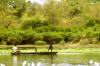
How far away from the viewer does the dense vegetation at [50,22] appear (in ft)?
165

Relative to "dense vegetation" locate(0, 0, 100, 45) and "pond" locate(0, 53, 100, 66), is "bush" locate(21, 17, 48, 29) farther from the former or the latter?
"pond" locate(0, 53, 100, 66)

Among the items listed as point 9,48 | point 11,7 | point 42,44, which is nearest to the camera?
point 9,48

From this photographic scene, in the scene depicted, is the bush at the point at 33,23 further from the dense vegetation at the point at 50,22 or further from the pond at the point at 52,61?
the pond at the point at 52,61

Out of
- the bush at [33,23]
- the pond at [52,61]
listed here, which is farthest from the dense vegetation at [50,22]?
the pond at [52,61]

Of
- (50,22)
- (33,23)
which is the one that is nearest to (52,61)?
(33,23)

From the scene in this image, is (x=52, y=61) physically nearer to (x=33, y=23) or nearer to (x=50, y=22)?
(x=33, y=23)

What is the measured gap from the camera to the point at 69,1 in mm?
73438

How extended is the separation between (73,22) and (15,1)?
13.9m

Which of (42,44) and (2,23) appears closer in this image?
(42,44)

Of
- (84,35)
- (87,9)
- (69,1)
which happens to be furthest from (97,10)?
(84,35)

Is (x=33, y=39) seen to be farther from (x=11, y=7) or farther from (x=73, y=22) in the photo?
(x=11, y=7)

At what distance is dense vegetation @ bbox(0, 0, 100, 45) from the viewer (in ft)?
165

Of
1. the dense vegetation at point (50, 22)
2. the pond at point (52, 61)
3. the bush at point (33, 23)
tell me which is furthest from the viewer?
the bush at point (33, 23)

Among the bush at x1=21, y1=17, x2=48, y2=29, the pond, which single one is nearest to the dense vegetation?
the bush at x1=21, y1=17, x2=48, y2=29
